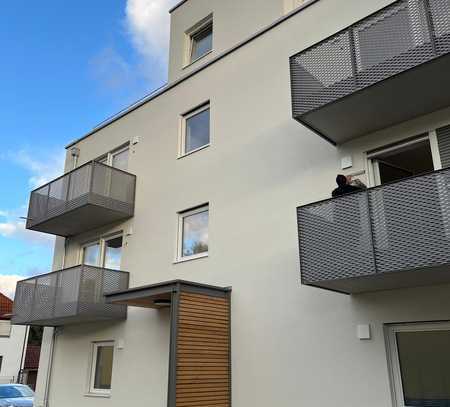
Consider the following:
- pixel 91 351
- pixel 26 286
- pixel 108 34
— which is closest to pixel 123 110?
pixel 108 34

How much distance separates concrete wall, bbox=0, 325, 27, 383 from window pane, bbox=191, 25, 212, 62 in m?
22.7

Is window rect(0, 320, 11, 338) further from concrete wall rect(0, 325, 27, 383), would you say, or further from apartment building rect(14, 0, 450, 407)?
apartment building rect(14, 0, 450, 407)

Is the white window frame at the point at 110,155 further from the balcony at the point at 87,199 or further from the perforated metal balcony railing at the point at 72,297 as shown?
the perforated metal balcony railing at the point at 72,297

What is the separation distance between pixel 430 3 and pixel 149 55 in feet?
39.5

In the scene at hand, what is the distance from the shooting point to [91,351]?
37.7ft

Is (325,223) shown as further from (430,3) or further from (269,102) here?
(269,102)

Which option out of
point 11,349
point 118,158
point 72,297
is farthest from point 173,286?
point 11,349

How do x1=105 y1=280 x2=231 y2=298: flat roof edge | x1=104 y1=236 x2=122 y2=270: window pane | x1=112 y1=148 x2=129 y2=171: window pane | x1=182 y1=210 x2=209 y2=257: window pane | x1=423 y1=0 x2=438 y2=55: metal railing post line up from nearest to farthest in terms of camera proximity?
1. x1=423 y1=0 x2=438 y2=55: metal railing post
2. x1=105 y1=280 x2=231 y2=298: flat roof edge
3. x1=182 y1=210 x2=209 y2=257: window pane
4. x1=104 y1=236 x2=122 y2=270: window pane
5. x1=112 y1=148 x2=129 y2=171: window pane

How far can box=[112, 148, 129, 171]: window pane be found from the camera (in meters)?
12.9

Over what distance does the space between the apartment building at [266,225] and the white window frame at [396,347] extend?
18mm

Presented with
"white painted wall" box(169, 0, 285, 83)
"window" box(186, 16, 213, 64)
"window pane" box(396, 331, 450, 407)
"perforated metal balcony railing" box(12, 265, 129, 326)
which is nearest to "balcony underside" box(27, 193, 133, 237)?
"perforated metal balcony railing" box(12, 265, 129, 326)

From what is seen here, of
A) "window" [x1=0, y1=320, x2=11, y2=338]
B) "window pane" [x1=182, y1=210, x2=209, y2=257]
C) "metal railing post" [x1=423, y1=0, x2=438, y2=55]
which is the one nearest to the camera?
"metal railing post" [x1=423, y1=0, x2=438, y2=55]

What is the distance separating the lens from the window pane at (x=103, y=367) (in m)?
10.9

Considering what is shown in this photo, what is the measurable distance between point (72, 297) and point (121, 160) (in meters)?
4.26
